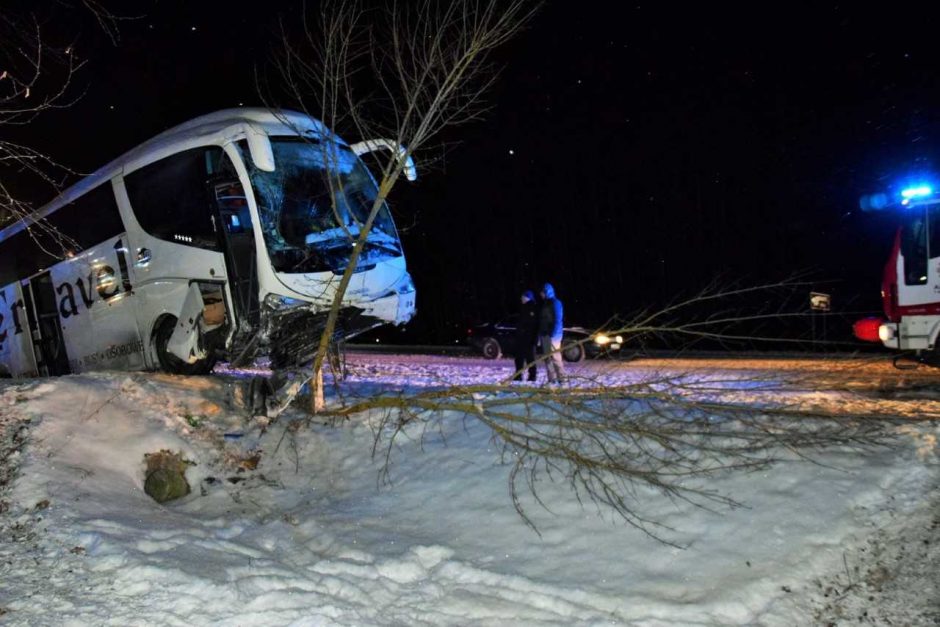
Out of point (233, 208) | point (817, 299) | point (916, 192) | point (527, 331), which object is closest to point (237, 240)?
point (233, 208)

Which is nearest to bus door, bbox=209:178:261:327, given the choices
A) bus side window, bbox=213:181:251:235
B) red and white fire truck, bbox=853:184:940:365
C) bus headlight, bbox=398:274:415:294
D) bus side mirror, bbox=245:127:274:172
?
bus side window, bbox=213:181:251:235

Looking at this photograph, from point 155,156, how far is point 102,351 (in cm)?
315

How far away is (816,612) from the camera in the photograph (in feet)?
14.1

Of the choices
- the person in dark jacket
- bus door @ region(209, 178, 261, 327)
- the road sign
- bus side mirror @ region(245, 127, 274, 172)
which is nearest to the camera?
bus side mirror @ region(245, 127, 274, 172)

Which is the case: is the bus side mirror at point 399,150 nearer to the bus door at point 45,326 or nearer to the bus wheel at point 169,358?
the bus wheel at point 169,358

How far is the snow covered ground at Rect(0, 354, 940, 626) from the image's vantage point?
424 cm

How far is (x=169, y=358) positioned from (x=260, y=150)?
11.4 ft

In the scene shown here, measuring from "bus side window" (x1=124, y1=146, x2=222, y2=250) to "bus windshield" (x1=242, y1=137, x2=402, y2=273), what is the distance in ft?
2.24

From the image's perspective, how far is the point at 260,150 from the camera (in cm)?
727

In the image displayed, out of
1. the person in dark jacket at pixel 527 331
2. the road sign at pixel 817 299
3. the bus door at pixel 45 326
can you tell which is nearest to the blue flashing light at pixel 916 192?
the road sign at pixel 817 299

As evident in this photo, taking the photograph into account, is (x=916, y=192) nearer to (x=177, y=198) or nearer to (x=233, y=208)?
(x=233, y=208)

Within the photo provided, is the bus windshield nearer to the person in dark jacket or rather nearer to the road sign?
the person in dark jacket

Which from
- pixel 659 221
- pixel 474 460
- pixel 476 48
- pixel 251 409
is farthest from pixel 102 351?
pixel 659 221

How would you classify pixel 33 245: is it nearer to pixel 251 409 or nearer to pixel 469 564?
pixel 251 409
